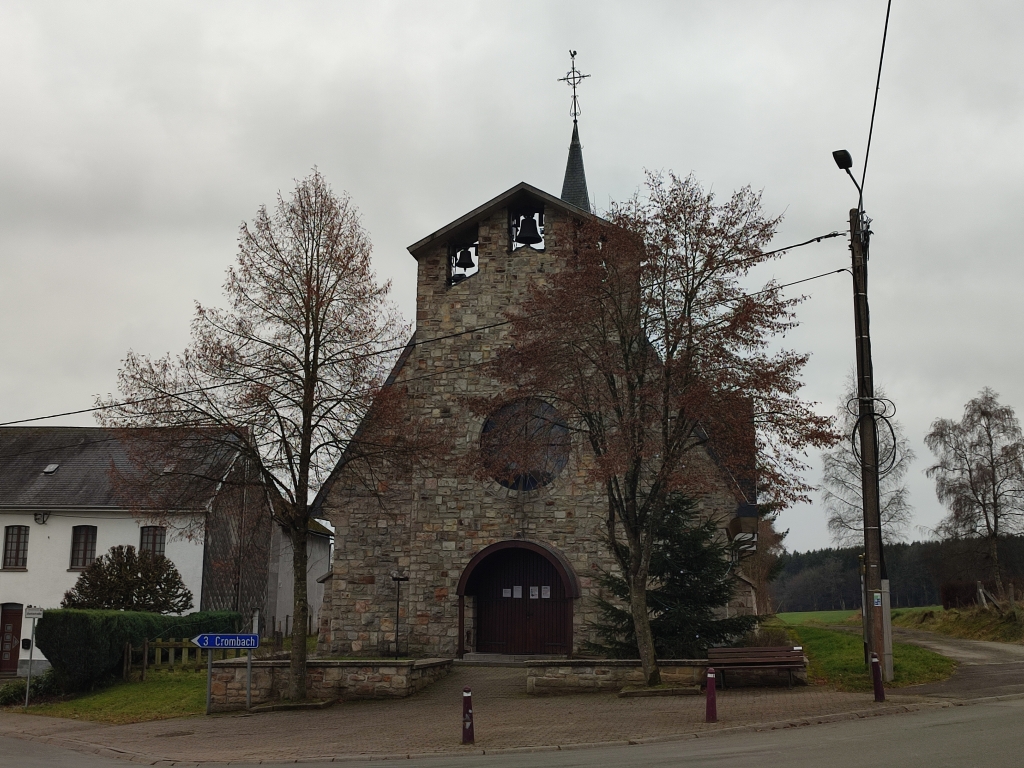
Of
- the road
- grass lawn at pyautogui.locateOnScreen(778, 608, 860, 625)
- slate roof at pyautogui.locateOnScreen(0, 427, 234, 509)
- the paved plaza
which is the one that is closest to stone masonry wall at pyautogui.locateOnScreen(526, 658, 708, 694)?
the paved plaza

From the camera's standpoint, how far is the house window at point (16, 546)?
3206cm

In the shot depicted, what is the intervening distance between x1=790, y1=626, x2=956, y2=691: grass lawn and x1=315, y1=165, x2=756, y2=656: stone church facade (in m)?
2.67

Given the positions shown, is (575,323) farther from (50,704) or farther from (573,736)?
(50,704)

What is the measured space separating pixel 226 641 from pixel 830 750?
1059 centimetres

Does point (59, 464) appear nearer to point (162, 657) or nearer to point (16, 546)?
point (16, 546)

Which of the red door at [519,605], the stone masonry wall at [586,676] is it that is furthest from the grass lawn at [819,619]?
the stone masonry wall at [586,676]

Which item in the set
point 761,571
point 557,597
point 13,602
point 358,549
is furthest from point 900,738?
point 761,571

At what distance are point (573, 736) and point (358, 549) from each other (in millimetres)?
12952

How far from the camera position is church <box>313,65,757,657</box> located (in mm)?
23672

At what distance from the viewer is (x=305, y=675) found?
57.5ft

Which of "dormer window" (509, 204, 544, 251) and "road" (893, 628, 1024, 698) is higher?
"dormer window" (509, 204, 544, 251)

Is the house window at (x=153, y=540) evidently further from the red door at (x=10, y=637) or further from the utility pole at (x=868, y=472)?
the utility pole at (x=868, y=472)

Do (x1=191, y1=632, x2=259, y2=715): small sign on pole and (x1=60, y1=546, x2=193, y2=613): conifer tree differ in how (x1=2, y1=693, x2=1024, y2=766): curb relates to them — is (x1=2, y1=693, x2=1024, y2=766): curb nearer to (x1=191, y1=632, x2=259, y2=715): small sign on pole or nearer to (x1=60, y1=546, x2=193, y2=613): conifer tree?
(x1=191, y1=632, x2=259, y2=715): small sign on pole

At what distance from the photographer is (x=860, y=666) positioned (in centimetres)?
1797
